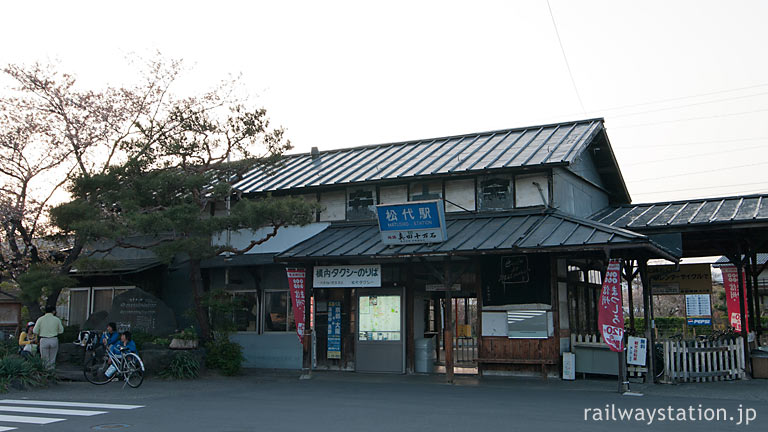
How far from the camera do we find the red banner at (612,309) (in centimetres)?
1352

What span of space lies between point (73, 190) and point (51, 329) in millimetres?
3881

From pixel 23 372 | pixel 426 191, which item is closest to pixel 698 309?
pixel 426 191

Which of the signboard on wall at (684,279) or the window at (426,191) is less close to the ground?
the window at (426,191)

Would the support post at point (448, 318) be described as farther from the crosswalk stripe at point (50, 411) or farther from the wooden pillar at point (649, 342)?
the crosswalk stripe at point (50, 411)

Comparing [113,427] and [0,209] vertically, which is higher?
[0,209]

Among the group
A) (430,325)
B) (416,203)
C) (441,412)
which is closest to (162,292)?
(430,325)

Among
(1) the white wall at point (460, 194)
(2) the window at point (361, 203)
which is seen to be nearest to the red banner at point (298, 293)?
(2) the window at point (361, 203)

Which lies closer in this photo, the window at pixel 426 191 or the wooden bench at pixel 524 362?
the wooden bench at pixel 524 362

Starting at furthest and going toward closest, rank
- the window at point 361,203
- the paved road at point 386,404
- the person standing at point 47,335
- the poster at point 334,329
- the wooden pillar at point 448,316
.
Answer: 1. the window at point 361,203
2. the poster at point 334,329
3. the person standing at point 47,335
4. the wooden pillar at point 448,316
5. the paved road at point 386,404

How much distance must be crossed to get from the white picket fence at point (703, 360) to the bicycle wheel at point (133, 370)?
1223 cm

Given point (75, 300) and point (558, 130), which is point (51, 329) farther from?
point (558, 130)

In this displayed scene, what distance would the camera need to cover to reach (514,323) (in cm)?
1580

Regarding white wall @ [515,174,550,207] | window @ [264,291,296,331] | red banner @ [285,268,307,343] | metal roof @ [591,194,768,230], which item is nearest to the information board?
red banner @ [285,268,307,343]

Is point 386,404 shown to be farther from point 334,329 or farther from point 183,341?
point 183,341
